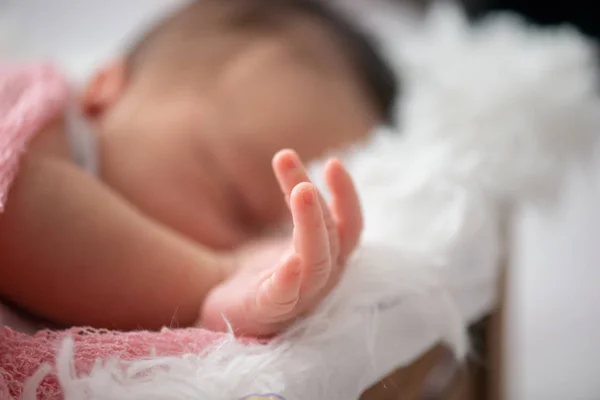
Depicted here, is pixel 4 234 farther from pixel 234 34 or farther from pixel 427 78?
pixel 427 78

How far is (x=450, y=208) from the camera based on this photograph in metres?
0.64

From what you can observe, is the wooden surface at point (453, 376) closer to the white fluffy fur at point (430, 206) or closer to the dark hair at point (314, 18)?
the white fluffy fur at point (430, 206)

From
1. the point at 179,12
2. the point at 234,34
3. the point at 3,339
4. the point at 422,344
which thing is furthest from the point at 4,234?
the point at 179,12

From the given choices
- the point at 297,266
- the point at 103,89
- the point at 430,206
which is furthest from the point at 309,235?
the point at 103,89

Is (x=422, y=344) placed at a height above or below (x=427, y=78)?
below

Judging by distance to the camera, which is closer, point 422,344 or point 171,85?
point 422,344

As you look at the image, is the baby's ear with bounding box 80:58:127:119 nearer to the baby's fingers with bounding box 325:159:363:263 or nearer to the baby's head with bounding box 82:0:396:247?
the baby's head with bounding box 82:0:396:247

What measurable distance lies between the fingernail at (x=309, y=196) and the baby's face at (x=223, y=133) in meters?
0.29

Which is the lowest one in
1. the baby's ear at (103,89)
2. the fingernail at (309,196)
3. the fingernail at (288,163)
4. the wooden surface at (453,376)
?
the wooden surface at (453,376)

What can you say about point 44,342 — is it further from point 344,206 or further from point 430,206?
point 430,206

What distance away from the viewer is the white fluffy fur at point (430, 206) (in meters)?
0.40

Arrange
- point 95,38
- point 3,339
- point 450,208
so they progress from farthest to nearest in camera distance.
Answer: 1. point 95,38
2. point 450,208
3. point 3,339

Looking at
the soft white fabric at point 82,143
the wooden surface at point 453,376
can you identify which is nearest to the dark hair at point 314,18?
the soft white fabric at point 82,143

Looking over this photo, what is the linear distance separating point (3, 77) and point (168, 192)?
0.64ft
